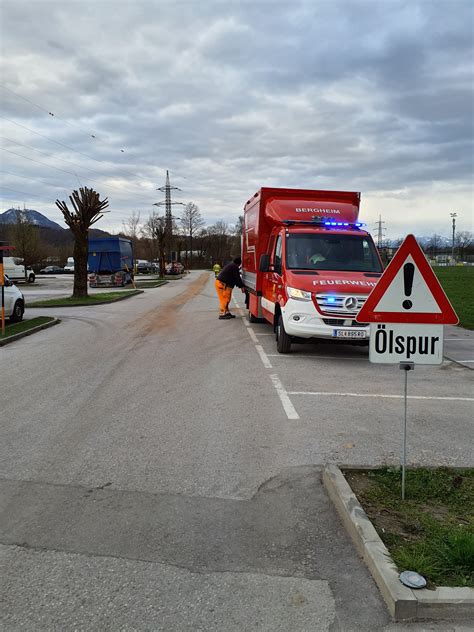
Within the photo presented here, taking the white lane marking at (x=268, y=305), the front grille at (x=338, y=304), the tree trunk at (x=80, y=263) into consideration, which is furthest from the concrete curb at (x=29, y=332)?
the tree trunk at (x=80, y=263)

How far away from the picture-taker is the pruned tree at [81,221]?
79.4 ft

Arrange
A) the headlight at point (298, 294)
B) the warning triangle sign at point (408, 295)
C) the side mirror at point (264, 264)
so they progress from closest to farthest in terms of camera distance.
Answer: the warning triangle sign at point (408, 295) < the headlight at point (298, 294) < the side mirror at point (264, 264)

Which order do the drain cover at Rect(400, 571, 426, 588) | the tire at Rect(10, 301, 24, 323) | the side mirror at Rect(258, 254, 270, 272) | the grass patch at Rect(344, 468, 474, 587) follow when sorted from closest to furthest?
the drain cover at Rect(400, 571, 426, 588)
the grass patch at Rect(344, 468, 474, 587)
the side mirror at Rect(258, 254, 270, 272)
the tire at Rect(10, 301, 24, 323)

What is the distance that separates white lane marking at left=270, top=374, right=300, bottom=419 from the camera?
6.63m

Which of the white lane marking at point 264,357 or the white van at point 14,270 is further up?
the white van at point 14,270

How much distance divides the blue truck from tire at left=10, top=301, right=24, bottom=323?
865 inches

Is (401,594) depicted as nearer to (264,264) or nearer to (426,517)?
(426,517)

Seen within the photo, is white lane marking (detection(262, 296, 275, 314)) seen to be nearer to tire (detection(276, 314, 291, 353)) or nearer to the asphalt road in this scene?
tire (detection(276, 314, 291, 353))

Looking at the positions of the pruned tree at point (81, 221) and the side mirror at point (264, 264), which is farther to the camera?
the pruned tree at point (81, 221)

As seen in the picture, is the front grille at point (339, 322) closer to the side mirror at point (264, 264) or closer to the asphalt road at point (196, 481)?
the asphalt road at point (196, 481)

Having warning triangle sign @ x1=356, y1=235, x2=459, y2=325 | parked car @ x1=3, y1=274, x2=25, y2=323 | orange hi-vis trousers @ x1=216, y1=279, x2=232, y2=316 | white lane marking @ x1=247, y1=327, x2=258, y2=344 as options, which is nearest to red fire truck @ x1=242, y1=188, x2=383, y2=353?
white lane marking @ x1=247, y1=327, x2=258, y2=344

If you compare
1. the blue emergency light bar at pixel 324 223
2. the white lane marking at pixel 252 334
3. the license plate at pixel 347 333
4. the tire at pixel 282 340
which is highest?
the blue emergency light bar at pixel 324 223

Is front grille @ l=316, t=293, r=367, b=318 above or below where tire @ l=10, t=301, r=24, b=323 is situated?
above

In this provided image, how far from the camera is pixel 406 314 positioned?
4305 millimetres
